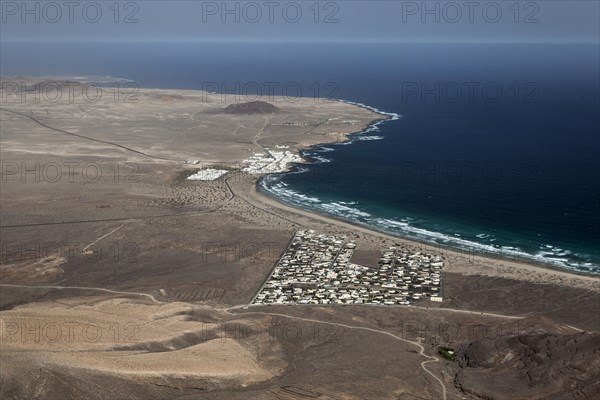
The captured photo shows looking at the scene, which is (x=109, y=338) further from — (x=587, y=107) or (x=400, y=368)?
(x=587, y=107)

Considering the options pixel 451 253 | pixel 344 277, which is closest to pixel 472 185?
pixel 451 253

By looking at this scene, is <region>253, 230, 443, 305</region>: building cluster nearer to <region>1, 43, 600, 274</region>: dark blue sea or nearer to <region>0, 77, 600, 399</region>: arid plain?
<region>0, 77, 600, 399</region>: arid plain

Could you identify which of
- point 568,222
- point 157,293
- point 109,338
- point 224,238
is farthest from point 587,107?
point 109,338

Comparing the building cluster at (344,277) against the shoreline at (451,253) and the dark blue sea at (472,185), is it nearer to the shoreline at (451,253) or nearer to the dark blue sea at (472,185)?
the shoreline at (451,253)

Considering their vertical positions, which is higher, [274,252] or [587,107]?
[587,107]

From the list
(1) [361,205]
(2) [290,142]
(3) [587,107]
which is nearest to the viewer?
(1) [361,205]

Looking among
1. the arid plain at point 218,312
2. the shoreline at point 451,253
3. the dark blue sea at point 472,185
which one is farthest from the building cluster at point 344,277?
the dark blue sea at point 472,185

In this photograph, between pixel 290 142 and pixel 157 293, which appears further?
pixel 290 142

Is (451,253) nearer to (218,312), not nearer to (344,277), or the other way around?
(344,277)
